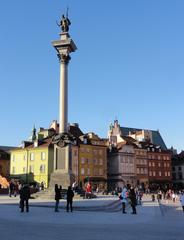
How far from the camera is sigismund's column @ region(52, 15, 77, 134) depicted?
37094 mm

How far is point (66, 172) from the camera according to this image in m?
36.2

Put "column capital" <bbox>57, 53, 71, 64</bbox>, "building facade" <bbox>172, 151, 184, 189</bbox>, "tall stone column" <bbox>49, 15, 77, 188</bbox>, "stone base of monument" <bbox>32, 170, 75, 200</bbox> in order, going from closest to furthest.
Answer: "stone base of monument" <bbox>32, 170, 75, 200</bbox>, "tall stone column" <bbox>49, 15, 77, 188</bbox>, "column capital" <bbox>57, 53, 71, 64</bbox>, "building facade" <bbox>172, 151, 184, 189</bbox>

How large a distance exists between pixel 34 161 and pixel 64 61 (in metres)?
51.2

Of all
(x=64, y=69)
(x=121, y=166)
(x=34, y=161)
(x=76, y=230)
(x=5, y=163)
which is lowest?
(x=76, y=230)

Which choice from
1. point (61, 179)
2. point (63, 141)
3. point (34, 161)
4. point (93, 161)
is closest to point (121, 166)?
point (93, 161)

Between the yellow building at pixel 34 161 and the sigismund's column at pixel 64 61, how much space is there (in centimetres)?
4527

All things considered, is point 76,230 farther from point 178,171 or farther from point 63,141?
point 178,171

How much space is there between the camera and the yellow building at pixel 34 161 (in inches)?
3253

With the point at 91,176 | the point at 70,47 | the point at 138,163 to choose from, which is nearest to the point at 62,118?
the point at 70,47

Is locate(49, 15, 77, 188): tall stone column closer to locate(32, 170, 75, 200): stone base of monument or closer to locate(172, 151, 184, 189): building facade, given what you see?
locate(32, 170, 75, 200): stone base of monument

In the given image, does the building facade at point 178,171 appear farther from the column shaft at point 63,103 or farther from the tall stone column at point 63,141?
the column shaft at point 63,103

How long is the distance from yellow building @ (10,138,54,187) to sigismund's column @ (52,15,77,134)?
149 feet

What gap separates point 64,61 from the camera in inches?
1507

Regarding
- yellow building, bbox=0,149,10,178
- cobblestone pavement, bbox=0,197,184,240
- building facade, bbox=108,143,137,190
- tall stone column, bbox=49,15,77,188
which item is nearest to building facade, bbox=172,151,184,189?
building facade, bbox=108,143,137,190
